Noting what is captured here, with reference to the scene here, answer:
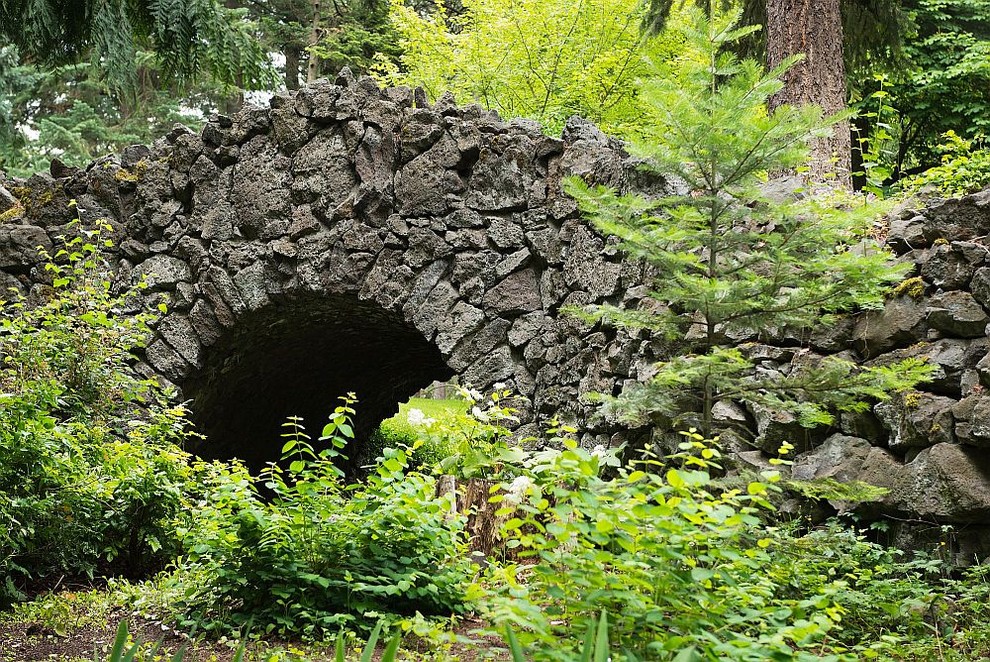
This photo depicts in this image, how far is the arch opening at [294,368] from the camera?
751 centimetres

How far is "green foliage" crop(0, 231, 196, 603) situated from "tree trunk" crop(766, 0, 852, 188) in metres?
5.18

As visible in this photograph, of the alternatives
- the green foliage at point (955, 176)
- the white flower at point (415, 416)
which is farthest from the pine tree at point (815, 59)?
the white flower at point (415, 416)

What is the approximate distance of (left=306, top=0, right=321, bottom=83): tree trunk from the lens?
1599cm

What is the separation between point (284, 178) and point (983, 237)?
5.19 m

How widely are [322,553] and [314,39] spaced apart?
14.8m

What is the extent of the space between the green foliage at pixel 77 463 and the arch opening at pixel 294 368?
6.94 feet

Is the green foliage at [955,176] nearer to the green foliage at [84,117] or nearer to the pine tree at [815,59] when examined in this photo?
the pine tree at [815,59]

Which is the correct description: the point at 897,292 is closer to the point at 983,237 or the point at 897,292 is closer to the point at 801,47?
the point at 983,237

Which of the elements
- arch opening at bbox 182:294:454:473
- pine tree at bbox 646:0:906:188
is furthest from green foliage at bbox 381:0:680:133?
pine tree at bbox 646:0:906:188

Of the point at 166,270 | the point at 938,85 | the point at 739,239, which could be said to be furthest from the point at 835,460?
the point at 938,85

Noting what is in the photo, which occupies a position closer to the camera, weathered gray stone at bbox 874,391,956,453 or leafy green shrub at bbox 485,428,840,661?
leafy green shrub at bbox 485,428,840,661

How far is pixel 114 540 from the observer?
456cm

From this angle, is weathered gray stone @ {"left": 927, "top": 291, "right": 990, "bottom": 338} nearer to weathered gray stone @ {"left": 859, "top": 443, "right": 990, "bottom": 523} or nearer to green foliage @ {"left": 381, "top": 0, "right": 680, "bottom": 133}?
weathered gray stone @ {"left": 859, "top": 443, "right": 990, "bottom": 523}

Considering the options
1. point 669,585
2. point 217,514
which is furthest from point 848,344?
point 217,514
